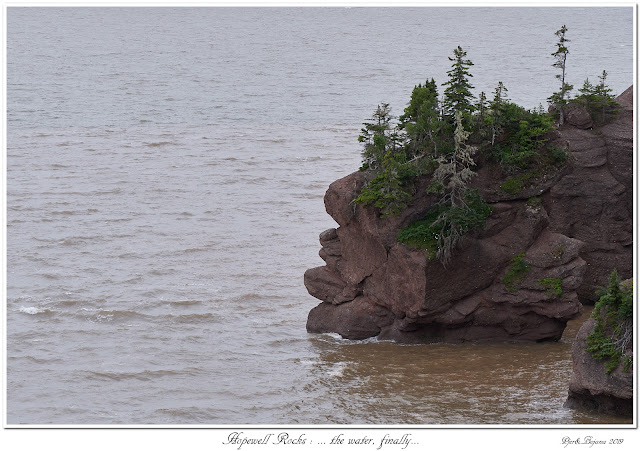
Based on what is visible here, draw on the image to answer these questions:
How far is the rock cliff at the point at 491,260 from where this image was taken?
3722 centimetres

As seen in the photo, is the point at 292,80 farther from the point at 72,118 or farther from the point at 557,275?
the point at 557,275

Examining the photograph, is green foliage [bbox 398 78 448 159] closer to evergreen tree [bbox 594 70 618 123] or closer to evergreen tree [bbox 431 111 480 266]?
evergreen tree [bbox 431 111 480 266]

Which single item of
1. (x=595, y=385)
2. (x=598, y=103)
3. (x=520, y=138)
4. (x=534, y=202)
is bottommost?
(x=595, y=385)

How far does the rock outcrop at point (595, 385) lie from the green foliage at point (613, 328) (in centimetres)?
27

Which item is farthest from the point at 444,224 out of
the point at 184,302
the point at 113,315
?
the point at 113,315

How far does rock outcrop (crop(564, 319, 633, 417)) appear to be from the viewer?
96.6ft

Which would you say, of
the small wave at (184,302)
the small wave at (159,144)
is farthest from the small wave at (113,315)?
the small wave at (159,144)

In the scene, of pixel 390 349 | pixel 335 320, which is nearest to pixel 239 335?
pixel 335 320

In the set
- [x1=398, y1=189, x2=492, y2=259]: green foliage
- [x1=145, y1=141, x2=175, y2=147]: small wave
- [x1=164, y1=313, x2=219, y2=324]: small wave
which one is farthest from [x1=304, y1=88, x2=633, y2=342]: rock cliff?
[x1=145, y1=141, x2=175, y2=147]: small wave

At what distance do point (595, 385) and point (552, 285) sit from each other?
748cm

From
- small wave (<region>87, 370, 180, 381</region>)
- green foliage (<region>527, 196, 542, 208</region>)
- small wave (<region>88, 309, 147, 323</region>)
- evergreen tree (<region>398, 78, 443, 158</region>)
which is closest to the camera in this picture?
small wave (<region>87, 370, 180, 381</region>)

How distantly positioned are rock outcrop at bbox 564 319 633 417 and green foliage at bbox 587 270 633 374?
27 cm

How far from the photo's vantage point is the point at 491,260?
37.5 m

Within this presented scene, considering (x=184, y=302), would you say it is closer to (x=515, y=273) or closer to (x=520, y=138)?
(x=515, y=273)
